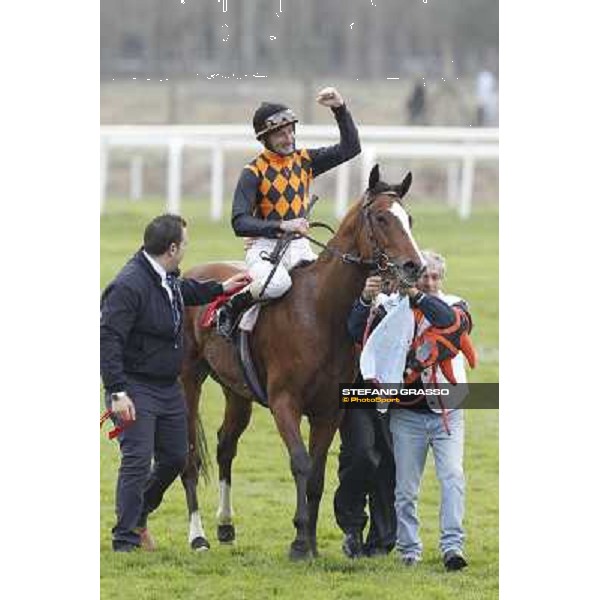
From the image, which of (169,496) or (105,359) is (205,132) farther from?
(105,359)

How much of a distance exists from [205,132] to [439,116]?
12.9 feet

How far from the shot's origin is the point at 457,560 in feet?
24.1

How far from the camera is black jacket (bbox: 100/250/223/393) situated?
282 inches

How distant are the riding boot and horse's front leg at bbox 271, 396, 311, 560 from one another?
52 centimetres

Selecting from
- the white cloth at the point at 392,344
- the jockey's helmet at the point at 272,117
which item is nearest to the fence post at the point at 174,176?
the jockey's helmet at the point at 272,117

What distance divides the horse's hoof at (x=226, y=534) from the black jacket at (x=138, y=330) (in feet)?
3.23

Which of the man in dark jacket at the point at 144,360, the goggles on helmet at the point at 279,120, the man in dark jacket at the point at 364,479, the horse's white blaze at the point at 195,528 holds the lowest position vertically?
the horse's white blaze at the point at 195,528

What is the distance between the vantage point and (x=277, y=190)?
7613mm

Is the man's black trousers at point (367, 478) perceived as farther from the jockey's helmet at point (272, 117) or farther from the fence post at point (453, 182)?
the fence post at point (453, 182)

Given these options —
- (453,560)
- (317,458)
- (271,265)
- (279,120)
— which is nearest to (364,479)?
(317,458)

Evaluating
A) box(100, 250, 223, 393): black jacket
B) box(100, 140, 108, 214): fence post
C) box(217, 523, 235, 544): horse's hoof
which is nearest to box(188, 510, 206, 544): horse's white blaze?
box(217, 523, 235, 544): horse's hoof

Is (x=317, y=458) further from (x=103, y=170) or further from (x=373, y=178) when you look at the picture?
(x=103, y=170)

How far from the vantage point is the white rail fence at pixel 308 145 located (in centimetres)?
1681
